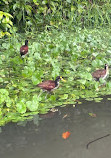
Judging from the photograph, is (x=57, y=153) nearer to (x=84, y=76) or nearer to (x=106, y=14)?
(x=84, y=76)

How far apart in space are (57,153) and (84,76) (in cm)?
178

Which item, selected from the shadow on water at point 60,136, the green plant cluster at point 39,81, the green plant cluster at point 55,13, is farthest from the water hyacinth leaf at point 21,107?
the green plant cluster at point 55,13

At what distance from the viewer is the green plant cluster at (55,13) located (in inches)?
332

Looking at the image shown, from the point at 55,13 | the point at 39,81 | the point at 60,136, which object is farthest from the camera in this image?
Answer: the point at 55,13

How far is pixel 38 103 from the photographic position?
11.7 ft

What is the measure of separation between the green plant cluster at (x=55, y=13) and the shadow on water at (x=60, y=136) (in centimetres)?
510

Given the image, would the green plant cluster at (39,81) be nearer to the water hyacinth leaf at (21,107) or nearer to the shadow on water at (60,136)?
the water hyacinth leaf at (21,107)

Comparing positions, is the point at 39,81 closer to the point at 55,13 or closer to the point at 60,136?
the point at 60,136

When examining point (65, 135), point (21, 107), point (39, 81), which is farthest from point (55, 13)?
point (65, 135)

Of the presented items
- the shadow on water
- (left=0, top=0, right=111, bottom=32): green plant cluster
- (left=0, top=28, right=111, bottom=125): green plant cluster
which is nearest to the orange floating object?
the shadow on water

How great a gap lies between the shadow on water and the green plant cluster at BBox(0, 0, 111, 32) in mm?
5101

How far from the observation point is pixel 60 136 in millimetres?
2914

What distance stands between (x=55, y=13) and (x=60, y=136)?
7386 mm

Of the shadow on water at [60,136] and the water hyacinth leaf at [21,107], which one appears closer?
the shadow on water at [60,136]
